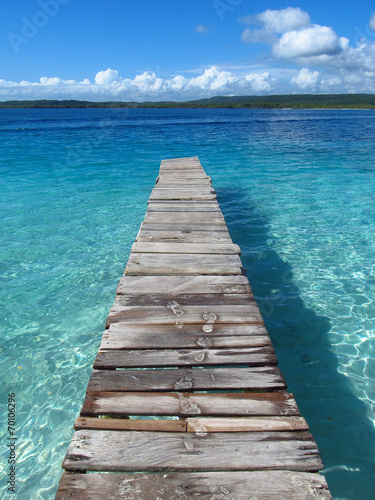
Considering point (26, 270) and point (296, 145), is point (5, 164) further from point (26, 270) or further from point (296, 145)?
point (296, 145)

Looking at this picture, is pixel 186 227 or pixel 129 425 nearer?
pixel 129 425

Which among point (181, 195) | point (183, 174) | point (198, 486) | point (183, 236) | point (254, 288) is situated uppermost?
→ point (183, 174)

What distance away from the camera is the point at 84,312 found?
555 centimetres

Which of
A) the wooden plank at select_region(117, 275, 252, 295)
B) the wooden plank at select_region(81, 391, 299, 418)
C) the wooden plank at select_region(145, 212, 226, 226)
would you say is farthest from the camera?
the wooden plank at select_region(145, 212, 226, 226)

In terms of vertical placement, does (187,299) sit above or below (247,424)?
above

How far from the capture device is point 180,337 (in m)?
3.12

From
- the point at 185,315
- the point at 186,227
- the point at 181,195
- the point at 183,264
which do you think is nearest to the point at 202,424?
the point at 185,315

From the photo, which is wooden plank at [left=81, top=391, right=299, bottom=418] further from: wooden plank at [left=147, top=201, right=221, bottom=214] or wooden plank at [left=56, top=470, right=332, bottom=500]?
wooden plank at [left=147, top=201, right=221, bottom=214]

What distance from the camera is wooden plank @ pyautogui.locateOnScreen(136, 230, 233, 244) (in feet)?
17.7

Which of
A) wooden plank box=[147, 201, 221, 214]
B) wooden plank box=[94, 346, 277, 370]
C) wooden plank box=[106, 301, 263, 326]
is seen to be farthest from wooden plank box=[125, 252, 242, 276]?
wooden plank box=[147, 201, 221, 214]

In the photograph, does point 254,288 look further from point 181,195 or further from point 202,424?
point 202,424

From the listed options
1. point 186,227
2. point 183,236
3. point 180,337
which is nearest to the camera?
point 180,337

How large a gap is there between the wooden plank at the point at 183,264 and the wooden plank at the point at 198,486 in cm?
254

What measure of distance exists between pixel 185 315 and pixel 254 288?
303 centimetres
